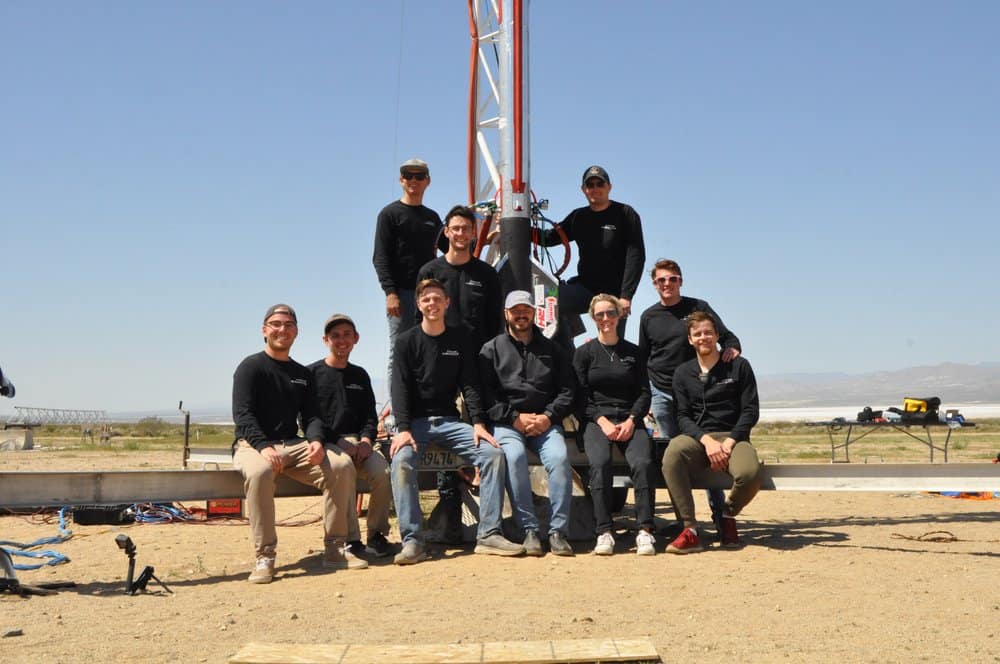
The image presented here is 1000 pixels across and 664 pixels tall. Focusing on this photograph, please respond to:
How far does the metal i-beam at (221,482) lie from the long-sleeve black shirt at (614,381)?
756mm

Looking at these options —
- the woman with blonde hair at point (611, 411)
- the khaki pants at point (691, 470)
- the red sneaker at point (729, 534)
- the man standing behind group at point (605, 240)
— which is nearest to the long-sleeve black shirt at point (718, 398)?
the khaki pants at point (691, 470)

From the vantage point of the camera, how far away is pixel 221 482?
616 centimetres

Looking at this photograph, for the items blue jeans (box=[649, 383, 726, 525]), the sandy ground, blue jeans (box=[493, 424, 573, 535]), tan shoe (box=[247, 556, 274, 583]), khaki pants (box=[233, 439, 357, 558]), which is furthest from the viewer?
blue jeans (box=[649, 383, 726, 525])

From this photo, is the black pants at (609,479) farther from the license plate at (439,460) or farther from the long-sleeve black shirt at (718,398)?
the license plate at (439,460)

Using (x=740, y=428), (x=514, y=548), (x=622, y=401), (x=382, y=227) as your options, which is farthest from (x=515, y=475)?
(x=382, y=227)

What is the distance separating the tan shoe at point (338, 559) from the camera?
6066mm

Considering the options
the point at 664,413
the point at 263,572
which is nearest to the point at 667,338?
the point at 664,413

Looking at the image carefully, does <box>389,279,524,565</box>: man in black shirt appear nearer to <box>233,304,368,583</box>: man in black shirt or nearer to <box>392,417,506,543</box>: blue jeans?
<box>392,417,506,543</box>: blue jeans

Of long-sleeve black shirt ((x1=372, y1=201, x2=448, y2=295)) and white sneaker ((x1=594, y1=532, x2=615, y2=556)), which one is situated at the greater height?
long-sleeve black shirt ((x1=372, y1=201, x2=448, y2=295))

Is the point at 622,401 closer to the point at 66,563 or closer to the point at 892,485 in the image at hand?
the point at 892,485

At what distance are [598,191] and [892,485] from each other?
3185 mm

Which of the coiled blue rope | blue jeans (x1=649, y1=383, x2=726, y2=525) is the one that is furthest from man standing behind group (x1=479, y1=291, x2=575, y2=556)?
the coiled blue rope

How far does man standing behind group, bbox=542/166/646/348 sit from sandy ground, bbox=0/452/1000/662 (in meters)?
2.14

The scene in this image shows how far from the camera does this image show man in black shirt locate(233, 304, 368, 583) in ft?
19.4
